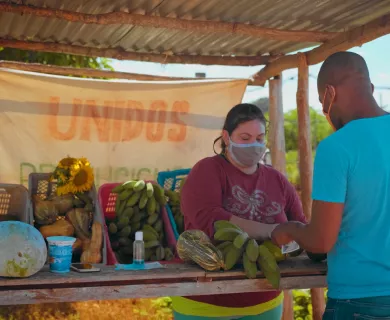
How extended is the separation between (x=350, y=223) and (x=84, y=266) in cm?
142

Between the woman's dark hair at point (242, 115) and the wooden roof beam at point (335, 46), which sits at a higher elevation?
the wooden roof beam at point (335, 46)

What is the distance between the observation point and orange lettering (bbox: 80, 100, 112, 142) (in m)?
6.64

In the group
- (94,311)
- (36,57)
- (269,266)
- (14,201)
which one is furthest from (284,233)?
(36,57)

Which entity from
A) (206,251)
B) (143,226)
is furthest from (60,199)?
(206,251)

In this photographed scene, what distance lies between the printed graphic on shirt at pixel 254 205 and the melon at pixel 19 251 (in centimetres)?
116

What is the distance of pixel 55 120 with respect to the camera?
6492 mm

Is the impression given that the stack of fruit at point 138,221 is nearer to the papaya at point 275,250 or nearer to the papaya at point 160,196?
the papaya at point 160,196

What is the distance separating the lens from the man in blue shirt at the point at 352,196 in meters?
2.33

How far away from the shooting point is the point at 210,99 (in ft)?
23.3

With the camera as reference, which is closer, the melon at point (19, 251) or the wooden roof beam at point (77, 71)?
the melon at point (19, 251)

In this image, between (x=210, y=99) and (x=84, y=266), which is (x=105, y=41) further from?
(x=84, y=266)

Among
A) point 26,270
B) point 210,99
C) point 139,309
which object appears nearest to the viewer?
point 26,270

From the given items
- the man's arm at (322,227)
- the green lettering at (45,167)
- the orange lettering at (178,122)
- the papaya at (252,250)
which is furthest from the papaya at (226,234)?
the orange lettering at (178,122)

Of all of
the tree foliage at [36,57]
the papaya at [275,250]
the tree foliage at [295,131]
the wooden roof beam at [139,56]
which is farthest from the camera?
the tree foliage at [295,131]
